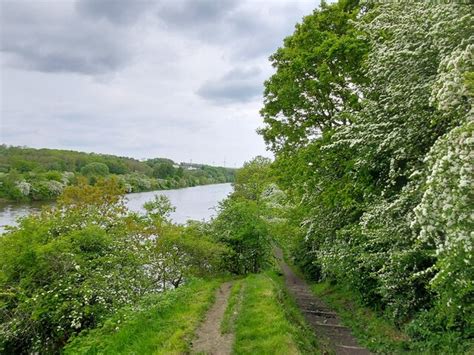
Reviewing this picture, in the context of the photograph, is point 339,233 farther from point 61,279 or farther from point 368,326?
point 61,279

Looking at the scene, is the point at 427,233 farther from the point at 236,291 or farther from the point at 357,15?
the point at 357,15

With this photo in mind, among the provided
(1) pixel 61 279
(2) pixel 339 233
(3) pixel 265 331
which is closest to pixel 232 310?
(3) pixel 265 331

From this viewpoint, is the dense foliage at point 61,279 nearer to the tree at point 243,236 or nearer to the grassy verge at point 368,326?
the tree at point 243,236

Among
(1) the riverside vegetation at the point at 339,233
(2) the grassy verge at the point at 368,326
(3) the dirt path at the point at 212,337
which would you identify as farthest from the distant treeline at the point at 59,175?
(3) the dirt path at the point at 212,337

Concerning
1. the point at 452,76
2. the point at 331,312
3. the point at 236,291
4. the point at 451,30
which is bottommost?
the point at 331,312

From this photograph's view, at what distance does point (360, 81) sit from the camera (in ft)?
46.6

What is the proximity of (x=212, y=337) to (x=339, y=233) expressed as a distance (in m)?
5.68

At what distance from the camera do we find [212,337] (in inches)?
353

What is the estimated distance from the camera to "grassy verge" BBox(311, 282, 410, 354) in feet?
36.6

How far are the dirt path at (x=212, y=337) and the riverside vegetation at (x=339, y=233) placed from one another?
225 millimetres

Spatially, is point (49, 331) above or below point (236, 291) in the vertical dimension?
below

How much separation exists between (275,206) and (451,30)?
720 inches

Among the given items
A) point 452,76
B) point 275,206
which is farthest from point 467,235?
point 275,206

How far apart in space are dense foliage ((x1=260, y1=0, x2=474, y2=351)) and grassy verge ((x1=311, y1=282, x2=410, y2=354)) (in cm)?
47
